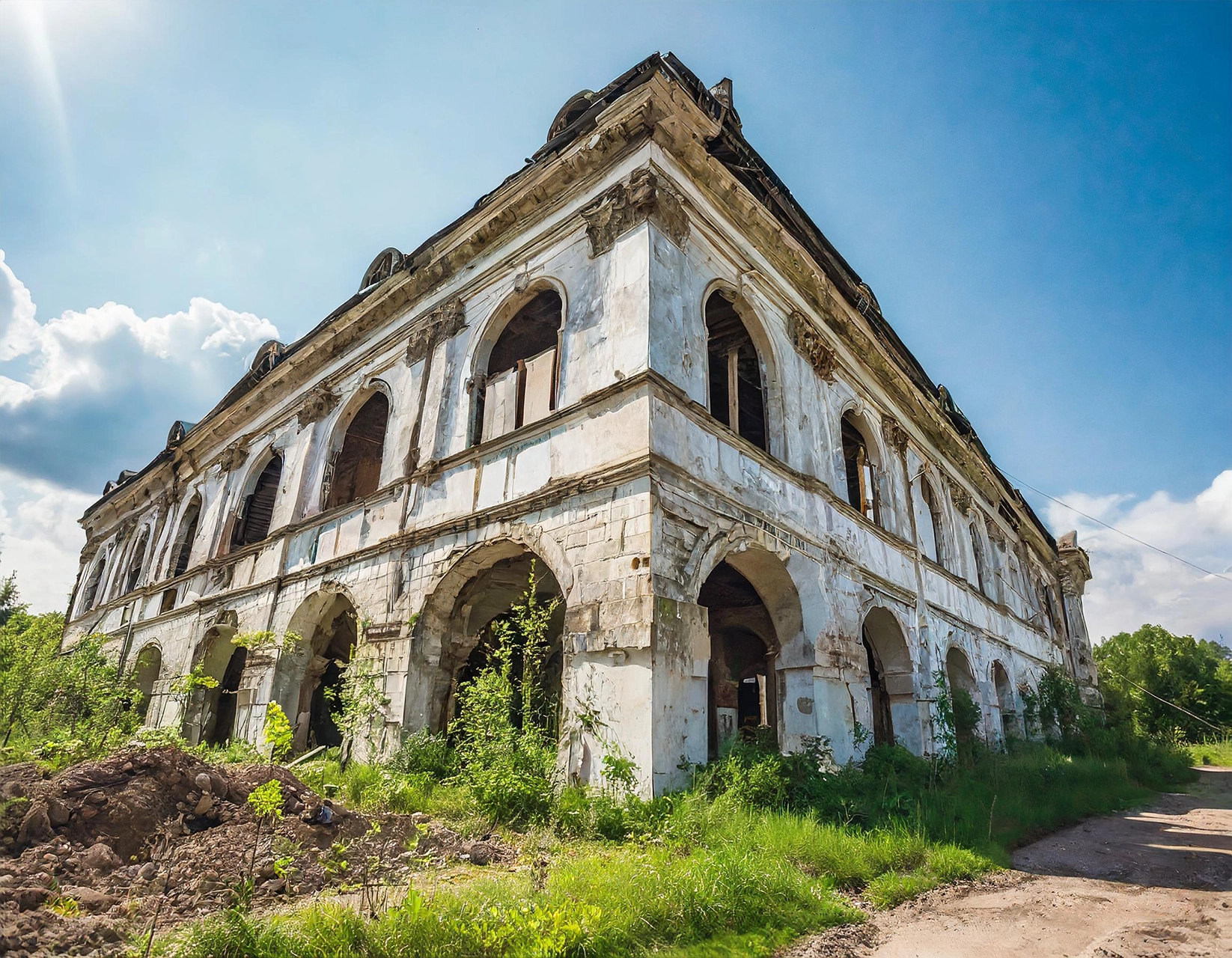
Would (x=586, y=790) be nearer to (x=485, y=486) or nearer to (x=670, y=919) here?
(x=670, y=919)

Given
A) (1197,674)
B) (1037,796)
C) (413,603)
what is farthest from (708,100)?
(1197,674)

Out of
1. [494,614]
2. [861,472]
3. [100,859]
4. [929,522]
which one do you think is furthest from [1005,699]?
[100,859]

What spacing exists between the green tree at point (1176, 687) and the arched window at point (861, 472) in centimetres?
1889

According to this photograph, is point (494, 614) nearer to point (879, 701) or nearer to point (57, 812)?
point (57, 812)

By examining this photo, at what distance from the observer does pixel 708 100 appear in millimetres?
9906

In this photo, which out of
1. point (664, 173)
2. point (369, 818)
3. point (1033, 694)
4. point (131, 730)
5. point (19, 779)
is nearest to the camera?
point (19, 779)

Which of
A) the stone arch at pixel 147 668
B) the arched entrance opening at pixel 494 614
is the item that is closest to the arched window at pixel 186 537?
the stone arch at pixel 147 668

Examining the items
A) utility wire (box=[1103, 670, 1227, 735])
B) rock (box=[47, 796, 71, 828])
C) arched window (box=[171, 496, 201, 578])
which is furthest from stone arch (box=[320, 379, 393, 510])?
utility wire (box=[1103, 670, 1227, 735])

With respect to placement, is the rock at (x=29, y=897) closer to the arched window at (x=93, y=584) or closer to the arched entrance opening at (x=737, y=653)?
the arched entrance opening at (x=737, y=653)

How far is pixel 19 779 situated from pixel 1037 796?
37.4ft

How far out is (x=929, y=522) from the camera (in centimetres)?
1467

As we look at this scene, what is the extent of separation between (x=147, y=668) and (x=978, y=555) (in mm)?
21191

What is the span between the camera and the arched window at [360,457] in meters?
12.8

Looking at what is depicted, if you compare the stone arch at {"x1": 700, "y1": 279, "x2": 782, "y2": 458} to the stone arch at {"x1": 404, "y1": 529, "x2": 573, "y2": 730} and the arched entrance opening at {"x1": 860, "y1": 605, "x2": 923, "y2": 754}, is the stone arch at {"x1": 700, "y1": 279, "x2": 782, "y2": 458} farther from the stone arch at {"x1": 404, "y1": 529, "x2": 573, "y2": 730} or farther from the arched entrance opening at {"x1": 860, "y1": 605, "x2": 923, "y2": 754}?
the arched entrance opening at {"x1": 860, "y1": 605, "x2": 923, "y2": 754}
